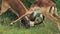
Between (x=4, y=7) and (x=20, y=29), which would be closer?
(x=20, y=29)

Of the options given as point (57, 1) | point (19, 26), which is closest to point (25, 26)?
point (19, 26)

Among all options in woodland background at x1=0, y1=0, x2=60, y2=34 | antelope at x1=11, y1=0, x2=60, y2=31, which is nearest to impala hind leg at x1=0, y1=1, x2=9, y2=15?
woodland background at x1=0, y1=0, x2=60, y2=34

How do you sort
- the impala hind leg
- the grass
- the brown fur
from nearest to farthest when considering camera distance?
the grass
the brown fur
the impala hind leg

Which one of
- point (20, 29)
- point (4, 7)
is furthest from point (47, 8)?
point (4, 7)

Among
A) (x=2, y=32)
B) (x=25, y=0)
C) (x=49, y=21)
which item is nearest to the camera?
(x=2, y=32)

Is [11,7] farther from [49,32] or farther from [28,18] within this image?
[49,32]

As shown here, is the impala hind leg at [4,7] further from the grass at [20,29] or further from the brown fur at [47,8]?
the brown fur at [47,8]

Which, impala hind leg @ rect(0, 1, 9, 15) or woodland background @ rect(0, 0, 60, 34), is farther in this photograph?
impala hind leg @ rect(0, 1, 9, 15)

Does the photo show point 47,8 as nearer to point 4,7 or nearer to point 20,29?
point 20,29

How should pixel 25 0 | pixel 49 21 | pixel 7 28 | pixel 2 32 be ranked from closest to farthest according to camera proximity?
1. pixel 2 32
2. pixel 7 28
3. pixel 49 21
4. pixel 25 0

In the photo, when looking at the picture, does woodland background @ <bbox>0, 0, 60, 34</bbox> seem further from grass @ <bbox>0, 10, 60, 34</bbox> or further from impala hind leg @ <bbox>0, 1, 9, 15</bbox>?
impala hind leg @ <bbox>0, 1, 9, 15</bbox>

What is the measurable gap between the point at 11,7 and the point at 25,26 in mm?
897

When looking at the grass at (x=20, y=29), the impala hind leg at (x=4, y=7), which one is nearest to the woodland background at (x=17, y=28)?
the grass at (x=20, y=29)

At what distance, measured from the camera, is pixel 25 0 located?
30.0 feet
